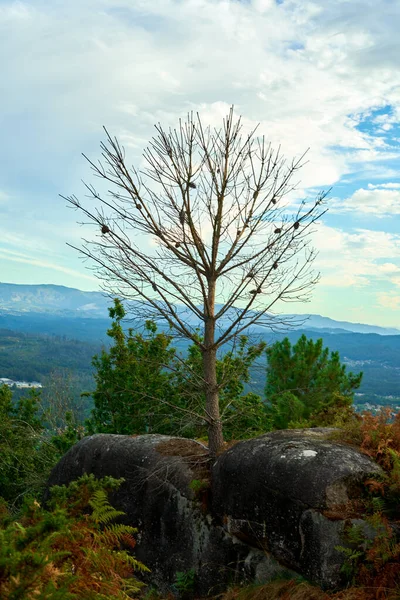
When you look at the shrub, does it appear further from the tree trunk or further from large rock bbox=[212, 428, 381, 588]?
the tree trunk

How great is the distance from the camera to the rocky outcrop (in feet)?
23.7

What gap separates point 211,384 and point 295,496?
320 centimetres

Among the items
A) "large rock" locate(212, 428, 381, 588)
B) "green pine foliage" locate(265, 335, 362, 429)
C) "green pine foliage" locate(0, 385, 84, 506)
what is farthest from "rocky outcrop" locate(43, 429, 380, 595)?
"green pine foliage" locate(0, 385, 84, 506)

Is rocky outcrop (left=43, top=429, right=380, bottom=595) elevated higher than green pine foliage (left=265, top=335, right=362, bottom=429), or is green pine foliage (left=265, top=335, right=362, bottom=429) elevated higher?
green pine foliage (left=265, top=335, right=362, bottom=429)

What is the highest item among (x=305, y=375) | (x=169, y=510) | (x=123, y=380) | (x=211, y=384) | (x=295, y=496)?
(x=211, y=384)

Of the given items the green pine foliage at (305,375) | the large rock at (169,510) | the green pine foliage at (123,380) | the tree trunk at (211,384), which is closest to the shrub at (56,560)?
the large rock at (169,510)

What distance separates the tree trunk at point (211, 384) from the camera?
10102 mm

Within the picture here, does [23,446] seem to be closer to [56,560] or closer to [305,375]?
[305,375]

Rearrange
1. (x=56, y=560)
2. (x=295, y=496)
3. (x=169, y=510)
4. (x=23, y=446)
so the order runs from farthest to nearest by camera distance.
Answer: (x=23, y=446)
(x=169, y=510)
(x=295, y=496)
(x=56, y=560)

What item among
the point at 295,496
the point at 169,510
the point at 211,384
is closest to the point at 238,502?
the point at 295,496

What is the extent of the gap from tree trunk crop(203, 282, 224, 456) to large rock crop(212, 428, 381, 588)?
135cm

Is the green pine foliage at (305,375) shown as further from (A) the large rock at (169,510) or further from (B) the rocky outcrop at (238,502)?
(B) the rocky outcrop at (238,502)

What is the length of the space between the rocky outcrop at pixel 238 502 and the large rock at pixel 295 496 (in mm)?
14

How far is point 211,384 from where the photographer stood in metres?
10.1
